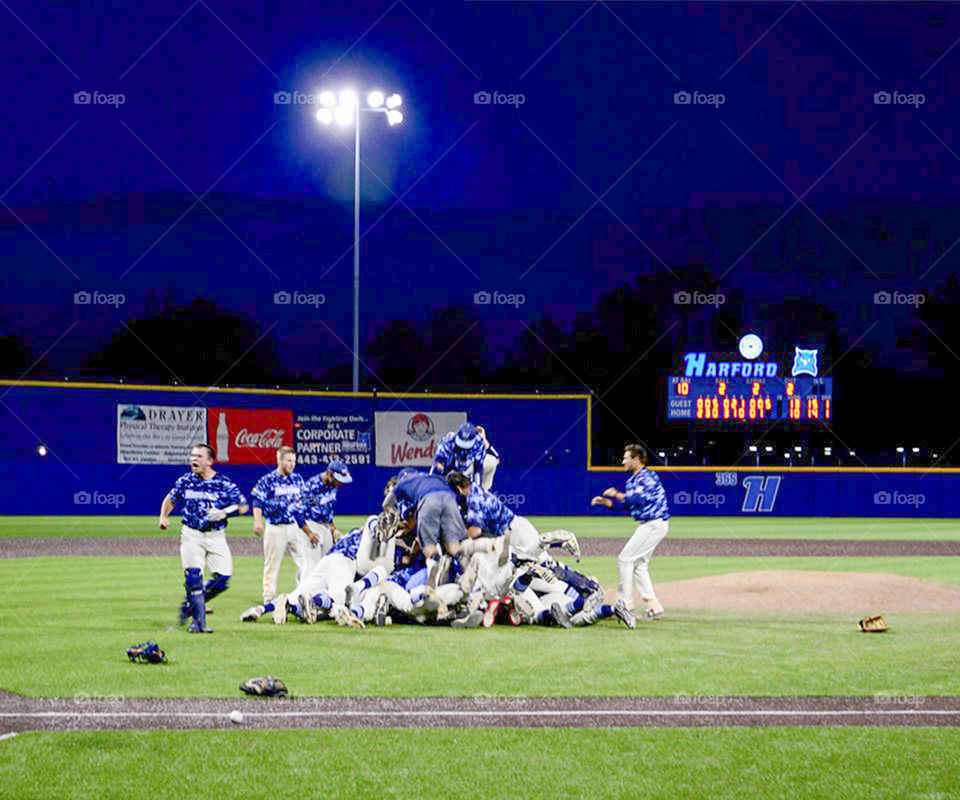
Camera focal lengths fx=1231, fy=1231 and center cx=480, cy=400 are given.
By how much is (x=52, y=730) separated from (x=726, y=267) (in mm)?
61102

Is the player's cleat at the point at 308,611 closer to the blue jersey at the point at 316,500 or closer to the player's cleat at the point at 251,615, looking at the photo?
the player's cleat at the point at 251,615

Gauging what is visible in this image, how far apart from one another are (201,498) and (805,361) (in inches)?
1272

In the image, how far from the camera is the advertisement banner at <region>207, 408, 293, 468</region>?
3722cm

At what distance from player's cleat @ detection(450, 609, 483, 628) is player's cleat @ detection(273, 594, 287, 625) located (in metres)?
1.74

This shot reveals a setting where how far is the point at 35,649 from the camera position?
10.5 meters

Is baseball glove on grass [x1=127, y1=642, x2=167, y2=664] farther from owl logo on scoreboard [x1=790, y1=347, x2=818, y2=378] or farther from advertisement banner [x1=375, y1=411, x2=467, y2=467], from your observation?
owl logo on scoreboard [x1=790, y1=347, x2=818, y2=378]

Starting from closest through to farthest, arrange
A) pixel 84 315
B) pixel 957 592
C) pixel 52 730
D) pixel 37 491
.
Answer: pixel 52 730
pixel 957 592
pixel 37 491
pixel 84 315

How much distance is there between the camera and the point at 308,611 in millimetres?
12484

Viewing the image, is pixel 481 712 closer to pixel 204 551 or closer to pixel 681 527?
pixel 204 551

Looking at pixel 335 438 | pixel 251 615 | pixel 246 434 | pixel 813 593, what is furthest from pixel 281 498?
pixel 335 438

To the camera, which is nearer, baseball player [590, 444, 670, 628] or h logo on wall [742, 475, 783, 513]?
baseball player [590, 444, 670, 628]

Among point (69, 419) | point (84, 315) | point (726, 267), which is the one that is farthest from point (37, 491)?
point (726, 267)

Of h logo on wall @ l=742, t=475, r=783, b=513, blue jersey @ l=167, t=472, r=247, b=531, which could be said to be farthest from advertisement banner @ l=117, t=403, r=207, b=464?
blue jersey @ l=167, t=472, r=247, b=531

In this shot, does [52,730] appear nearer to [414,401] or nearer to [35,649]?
[35,649]
